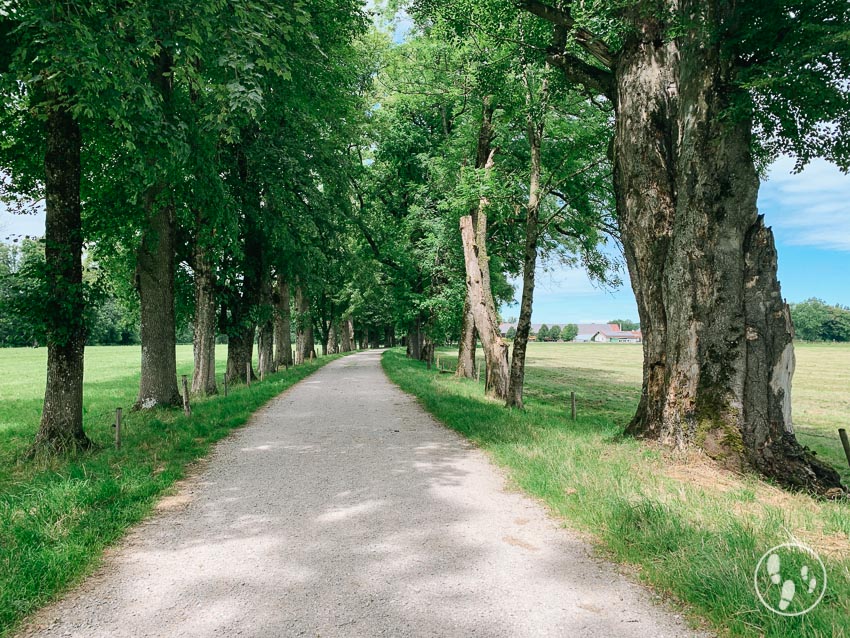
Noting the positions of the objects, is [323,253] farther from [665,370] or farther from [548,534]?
A: [548,534]

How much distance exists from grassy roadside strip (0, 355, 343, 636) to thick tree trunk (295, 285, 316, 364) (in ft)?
60.5

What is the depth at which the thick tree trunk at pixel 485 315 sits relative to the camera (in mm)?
14141

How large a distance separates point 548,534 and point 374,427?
18.6 feet

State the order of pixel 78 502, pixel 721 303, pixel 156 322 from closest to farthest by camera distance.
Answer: pixel 78 502 → pixel 721 303 → pixel 156 322

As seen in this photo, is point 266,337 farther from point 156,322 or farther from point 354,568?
point 354,568

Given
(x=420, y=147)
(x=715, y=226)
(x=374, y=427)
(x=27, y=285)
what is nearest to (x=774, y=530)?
(x=715, y=226)

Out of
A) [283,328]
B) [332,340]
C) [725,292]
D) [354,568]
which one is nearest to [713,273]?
[725,292]

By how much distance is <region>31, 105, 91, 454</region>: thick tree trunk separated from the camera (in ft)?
22.9

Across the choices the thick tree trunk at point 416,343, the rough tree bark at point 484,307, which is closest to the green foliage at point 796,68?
the rough tree bark at point 484,307

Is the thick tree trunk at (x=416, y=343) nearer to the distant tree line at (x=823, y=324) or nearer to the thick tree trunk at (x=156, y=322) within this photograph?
the thick tree trunk at (x=156, y=322)

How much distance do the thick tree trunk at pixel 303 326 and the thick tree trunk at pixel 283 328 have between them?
6.75ft

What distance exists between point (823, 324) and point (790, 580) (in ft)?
472

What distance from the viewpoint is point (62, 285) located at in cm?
699

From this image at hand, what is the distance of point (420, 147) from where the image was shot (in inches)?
883
